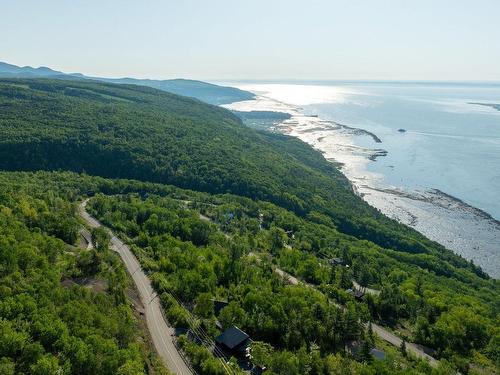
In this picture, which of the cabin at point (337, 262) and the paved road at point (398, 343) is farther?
the cabin at point (337, 262)

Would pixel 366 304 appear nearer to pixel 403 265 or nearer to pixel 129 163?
pixel 403 265

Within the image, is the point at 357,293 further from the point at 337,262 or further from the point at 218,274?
the point at 218,274

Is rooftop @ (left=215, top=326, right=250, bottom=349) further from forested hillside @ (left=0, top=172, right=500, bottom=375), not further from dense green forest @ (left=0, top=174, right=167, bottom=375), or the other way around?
dense green forest @ (left=0, top=174, right=167, bottom=375)

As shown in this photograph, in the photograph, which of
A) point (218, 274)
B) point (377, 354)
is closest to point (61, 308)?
point (218, 274)

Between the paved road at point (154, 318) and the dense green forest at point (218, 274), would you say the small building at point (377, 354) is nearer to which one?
the dense green forest at point (218, 274)

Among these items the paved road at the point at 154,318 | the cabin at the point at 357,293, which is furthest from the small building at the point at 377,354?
the paved road at the point at 154,318

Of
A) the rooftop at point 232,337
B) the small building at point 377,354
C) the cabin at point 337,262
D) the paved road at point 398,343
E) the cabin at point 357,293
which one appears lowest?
the cabin at point 337,262
